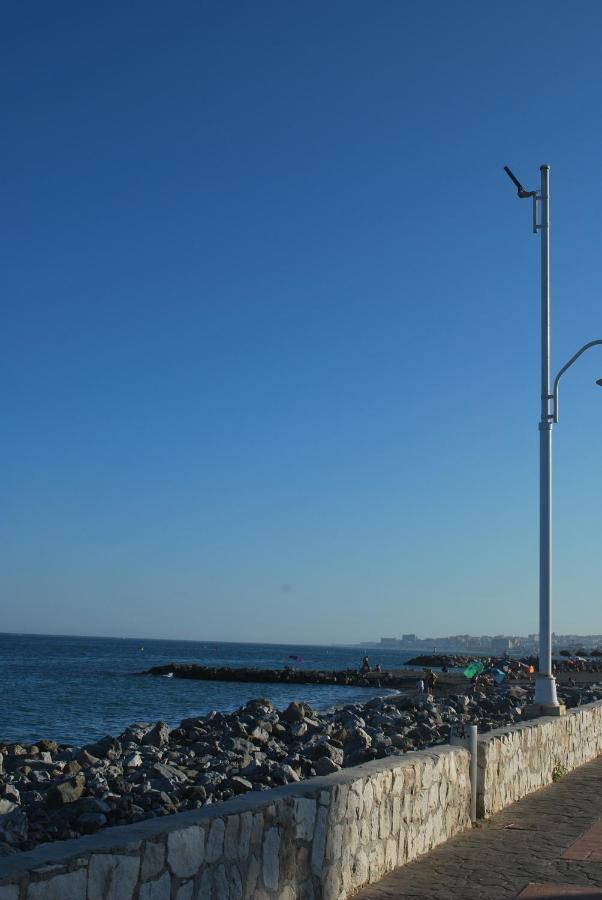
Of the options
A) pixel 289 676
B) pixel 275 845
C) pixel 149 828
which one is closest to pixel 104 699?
pixel 289 676

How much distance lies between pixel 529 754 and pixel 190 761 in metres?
7.82

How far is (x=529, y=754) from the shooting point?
419 inches

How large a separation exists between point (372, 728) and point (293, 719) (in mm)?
2982

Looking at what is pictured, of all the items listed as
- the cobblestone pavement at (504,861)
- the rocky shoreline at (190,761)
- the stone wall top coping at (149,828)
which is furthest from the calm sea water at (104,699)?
the stone wall top coping at (149,828)

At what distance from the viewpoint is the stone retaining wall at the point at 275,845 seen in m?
4.36

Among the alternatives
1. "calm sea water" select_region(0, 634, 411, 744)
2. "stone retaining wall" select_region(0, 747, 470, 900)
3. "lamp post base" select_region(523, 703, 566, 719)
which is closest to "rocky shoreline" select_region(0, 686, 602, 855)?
"stone retaining wall" select_region(0, 747, 470, 900)

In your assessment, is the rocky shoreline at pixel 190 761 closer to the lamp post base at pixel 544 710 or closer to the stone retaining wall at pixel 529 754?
the stone retaining wall at pixel 529 754

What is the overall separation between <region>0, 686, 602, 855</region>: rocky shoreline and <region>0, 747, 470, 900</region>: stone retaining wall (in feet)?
2.77

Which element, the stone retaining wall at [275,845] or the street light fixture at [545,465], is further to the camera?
the street light fixture at [545,465]

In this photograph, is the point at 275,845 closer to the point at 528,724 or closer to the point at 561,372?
the point at 528,724

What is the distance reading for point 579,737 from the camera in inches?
518

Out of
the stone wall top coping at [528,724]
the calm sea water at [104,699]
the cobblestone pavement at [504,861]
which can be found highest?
the stone wall top coping at [528,724]

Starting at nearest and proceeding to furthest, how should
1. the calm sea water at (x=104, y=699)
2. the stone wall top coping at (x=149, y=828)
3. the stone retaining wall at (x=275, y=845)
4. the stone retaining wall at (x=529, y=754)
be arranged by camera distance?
the stone wall top coping at (x=149, y=828) → the stone retaining wall at (x=275, y=845) → the stone retaining wall at (x=529, y=754) → the calm sea water at (x=104, y=699)

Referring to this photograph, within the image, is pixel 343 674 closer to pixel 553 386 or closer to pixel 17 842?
pixel 553 386
